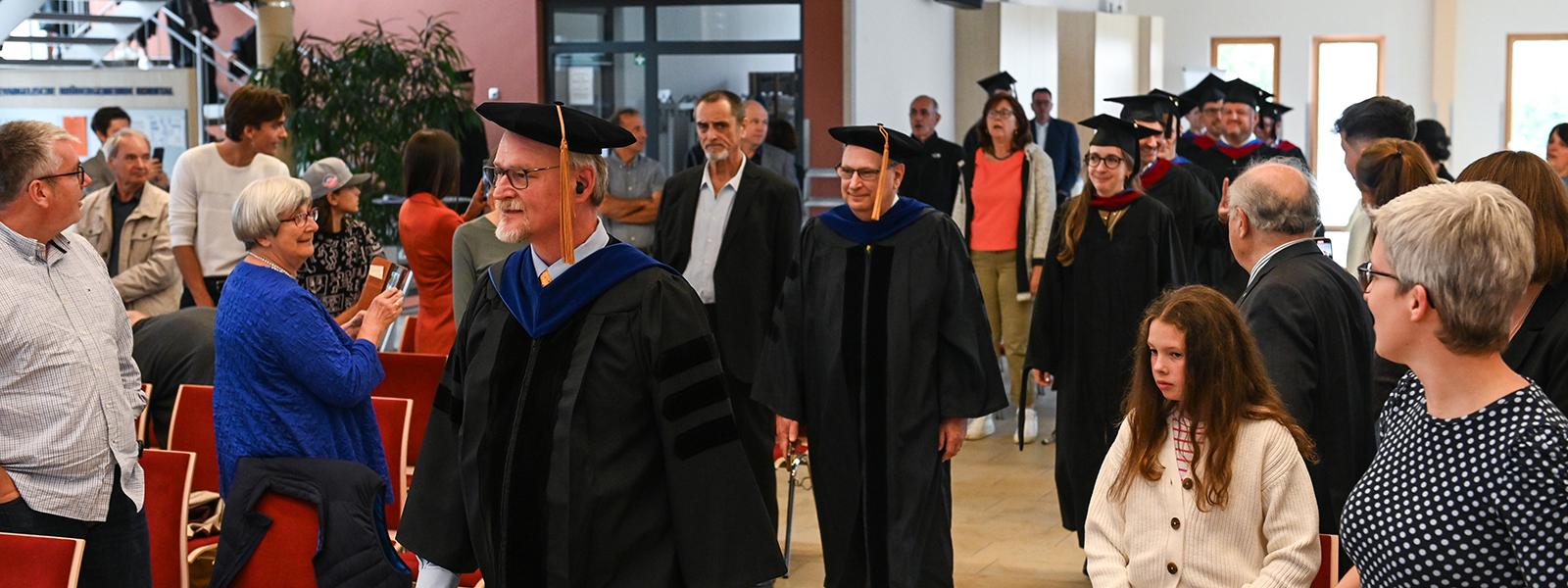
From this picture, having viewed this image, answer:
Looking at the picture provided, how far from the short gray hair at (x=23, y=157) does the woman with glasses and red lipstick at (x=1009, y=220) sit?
4.91m

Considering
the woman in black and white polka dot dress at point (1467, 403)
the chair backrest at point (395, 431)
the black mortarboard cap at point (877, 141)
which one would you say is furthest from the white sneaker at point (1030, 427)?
the woman in black and white polka dot dress at point (1467, 403)

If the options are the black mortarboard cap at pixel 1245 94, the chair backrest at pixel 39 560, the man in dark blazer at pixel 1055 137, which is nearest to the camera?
the chair backrest at pixel 39 560

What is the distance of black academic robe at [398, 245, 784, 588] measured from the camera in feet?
8.25

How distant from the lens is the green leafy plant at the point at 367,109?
9.83 m

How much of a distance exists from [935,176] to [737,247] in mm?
4631

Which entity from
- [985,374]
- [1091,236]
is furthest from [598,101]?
[985,374]

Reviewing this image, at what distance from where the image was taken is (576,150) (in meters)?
2.57

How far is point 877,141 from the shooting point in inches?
166

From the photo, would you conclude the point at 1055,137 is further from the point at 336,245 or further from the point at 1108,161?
the point at 336,245

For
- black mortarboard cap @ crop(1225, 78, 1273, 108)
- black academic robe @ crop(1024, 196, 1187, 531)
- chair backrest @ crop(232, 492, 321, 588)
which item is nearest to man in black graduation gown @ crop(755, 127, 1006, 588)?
black academic robe @ crop(1024, 196, 1187, 531)

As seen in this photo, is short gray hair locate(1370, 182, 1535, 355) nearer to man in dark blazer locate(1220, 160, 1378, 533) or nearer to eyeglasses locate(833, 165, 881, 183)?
man in dark blazer locate(1220, 160, 1378, 533)

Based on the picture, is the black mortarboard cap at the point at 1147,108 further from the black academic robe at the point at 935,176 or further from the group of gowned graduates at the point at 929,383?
the black academic robe at the point at 935,176

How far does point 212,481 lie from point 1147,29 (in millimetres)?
13686

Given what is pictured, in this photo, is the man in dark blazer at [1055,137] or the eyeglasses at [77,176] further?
the man in dark blazer at [1055,137]
